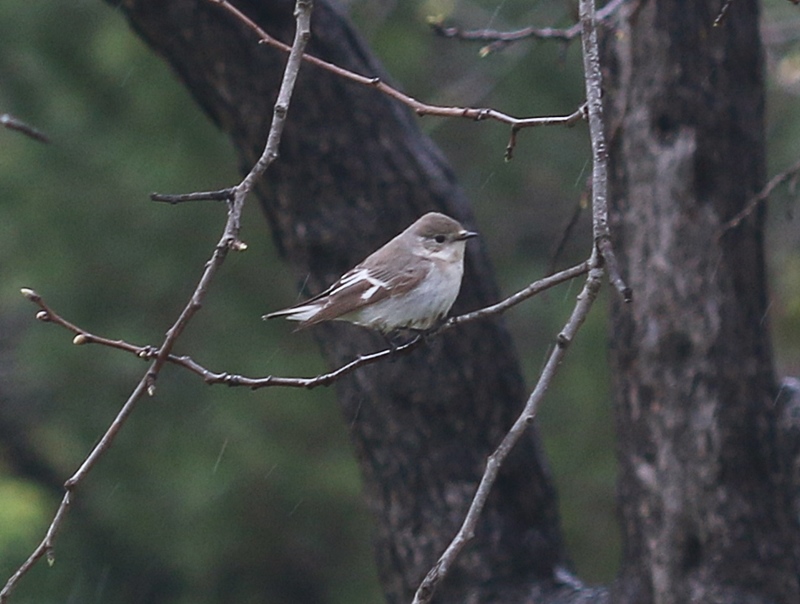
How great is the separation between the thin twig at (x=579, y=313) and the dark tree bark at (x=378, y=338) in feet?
6.21

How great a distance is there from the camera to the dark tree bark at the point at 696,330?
152 inches

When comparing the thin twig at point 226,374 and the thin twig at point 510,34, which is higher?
the thin twig at point 510,34

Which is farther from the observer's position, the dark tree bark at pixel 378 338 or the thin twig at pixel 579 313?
the dark tree bark at pixel 378 338

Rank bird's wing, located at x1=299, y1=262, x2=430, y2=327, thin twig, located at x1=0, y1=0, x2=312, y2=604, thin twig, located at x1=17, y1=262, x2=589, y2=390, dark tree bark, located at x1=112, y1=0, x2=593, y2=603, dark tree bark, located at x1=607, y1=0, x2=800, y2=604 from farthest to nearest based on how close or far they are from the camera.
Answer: dark tree bark, located at x1=112, y1=0, x2=593, y2=603
dark tree bark, located at x1=607, y1=0, x2=800, y2=604
bird's wing, located at x1=299, y1=262, x2=430, y2=327
thin twig, located at x1=17, y1=262, x2=589, y2=390
thin twig, located at x1=0, y1=0, x2=312, y2=604

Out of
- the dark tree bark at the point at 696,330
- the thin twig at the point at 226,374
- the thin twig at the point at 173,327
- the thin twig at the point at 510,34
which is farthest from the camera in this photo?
the thin twig at the point at 510,34

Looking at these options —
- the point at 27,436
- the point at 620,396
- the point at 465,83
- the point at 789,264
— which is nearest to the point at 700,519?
the point at 620,396

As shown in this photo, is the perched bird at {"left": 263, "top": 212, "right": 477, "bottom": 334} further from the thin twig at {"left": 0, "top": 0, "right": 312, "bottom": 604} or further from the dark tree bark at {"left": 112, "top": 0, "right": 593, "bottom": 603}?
the thin twig at {"left": 0, "top": 0, "right": 312, "bottom": 604}

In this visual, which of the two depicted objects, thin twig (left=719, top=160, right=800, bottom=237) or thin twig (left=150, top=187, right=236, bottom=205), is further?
thin twig (left=719, top=160, right=800, bottom=237)

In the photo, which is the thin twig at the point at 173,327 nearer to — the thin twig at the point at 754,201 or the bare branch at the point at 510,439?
the bare branch at the point at 510,439

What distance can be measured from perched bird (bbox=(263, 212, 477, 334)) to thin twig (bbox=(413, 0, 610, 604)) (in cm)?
147

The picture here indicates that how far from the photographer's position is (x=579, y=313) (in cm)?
225

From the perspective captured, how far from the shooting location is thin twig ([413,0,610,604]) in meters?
2.04

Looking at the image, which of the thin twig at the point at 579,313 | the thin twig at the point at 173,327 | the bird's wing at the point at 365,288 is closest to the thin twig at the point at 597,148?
the thin twig at the point at 579,313

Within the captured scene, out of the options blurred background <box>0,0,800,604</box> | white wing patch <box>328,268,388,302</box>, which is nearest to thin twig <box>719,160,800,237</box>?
white wing patch <box>328,268,388,302</box>
